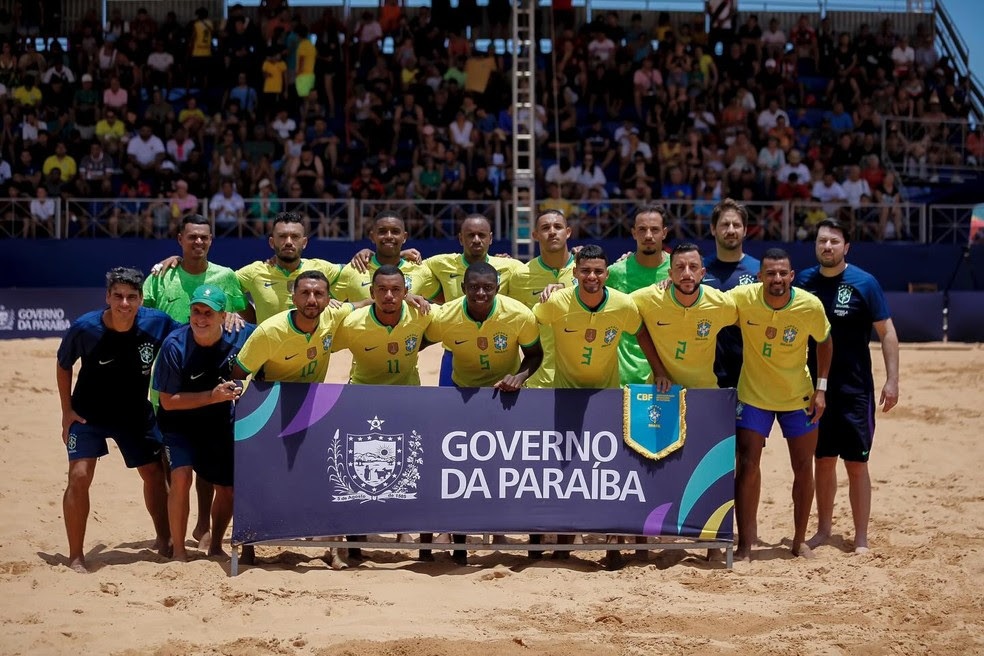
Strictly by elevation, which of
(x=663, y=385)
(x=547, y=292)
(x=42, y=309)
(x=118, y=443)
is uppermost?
(x=547, y=292)

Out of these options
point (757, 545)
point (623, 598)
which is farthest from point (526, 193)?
point (623, 598)

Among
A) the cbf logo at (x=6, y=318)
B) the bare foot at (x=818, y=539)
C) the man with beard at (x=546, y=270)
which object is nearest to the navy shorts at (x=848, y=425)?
the bare foot at (x=818, y=539)

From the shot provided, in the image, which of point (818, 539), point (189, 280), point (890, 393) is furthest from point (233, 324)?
point (890, 393)

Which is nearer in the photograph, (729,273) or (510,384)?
(510,384)

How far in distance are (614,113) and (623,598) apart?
16.2 m

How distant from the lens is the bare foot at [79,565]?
7.21 meters

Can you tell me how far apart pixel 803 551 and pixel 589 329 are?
211 centimetres

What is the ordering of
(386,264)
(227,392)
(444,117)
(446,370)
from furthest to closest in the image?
(444,117) → (386,264) → (446,370) → (227,392)

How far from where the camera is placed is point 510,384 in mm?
7336

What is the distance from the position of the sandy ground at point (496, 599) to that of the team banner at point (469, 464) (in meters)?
0.32

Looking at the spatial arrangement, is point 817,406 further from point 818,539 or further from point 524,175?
point 524,175

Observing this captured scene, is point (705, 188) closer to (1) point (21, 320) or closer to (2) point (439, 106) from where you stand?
(2) point (439, 106)

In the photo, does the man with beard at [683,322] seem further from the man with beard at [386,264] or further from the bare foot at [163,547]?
the bare foot at [163,547]

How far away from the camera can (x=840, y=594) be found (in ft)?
21.9
